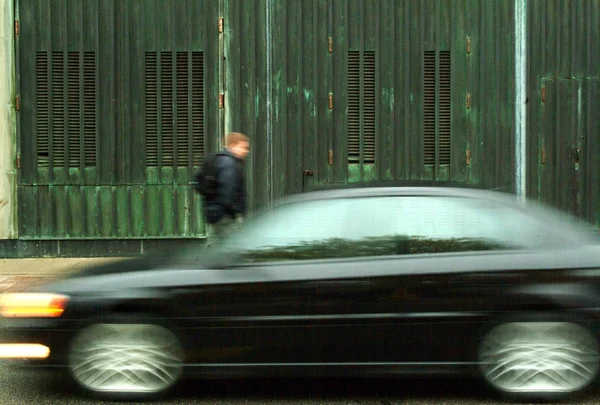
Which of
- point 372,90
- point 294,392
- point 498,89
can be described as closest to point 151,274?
point 294,392

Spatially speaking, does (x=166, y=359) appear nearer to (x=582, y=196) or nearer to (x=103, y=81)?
(x=103, y=81)

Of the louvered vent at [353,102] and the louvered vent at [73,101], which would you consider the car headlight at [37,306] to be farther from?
the louvered vent at [353,102]

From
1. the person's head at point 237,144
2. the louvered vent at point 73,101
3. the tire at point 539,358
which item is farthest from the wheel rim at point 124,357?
the louvered vent at point 73,101

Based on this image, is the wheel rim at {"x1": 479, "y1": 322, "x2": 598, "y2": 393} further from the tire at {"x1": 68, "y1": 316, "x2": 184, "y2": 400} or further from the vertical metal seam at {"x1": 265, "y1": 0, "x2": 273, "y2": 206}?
the vertical metal seam at {"x1": 265, "y1": 0, "x2": 273, "y2": 206}

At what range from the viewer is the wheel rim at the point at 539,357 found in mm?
5191

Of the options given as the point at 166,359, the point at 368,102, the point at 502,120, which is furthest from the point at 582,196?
the point at 166,359

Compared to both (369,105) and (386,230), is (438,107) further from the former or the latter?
(386,230)

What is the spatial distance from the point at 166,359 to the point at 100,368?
0.43m

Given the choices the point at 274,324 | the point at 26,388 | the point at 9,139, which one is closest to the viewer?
the point at 274,324

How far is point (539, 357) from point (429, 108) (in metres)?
7.54

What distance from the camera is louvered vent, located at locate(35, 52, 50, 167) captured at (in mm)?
11938

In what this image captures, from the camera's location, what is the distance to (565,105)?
12.4 m

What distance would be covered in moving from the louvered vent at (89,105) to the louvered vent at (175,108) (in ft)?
2.49

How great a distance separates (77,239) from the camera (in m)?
12.0
